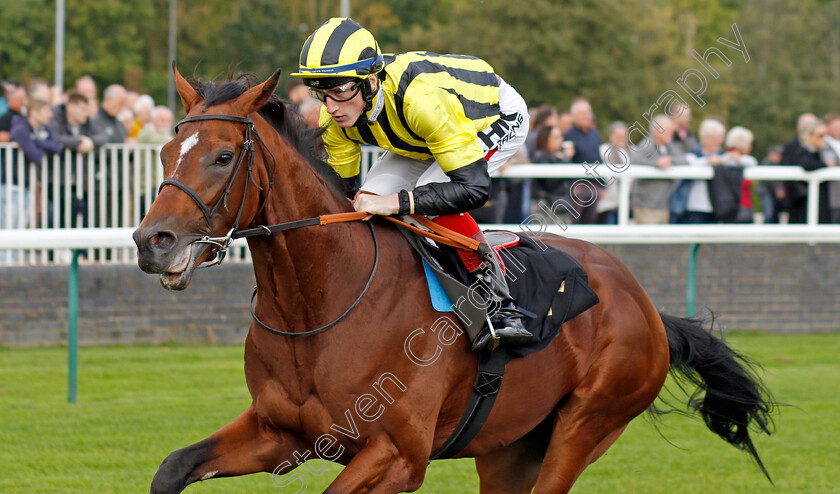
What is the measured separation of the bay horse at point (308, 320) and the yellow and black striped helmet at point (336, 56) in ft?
0.54

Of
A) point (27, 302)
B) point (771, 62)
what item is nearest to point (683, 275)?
point (27, 302)

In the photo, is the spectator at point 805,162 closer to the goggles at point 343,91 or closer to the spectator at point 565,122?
the spectator at point 565,122

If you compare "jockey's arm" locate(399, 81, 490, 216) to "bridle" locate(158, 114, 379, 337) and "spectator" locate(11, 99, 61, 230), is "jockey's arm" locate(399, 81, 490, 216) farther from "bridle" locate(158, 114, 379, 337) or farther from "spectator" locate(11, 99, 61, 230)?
"spectator" locate(11, 99, 61, 230)

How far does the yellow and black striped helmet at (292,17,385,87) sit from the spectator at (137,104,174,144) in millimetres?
5318

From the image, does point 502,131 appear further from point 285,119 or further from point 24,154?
point 24,154

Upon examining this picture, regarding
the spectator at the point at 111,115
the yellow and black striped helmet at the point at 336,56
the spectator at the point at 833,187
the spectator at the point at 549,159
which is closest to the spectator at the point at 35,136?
the spectator at the point at 111,115

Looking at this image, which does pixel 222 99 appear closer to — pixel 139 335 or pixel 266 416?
pixel 266 416

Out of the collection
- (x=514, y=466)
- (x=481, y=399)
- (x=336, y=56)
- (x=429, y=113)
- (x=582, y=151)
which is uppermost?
(x=336, y=56)

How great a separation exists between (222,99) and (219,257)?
469 millimetres

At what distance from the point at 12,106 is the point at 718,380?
19.6 ft

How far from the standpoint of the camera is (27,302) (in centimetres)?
747

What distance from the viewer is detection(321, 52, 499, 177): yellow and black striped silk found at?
10.6 feet

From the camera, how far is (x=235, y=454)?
329 cm

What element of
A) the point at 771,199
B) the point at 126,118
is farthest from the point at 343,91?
the point at 771,199
